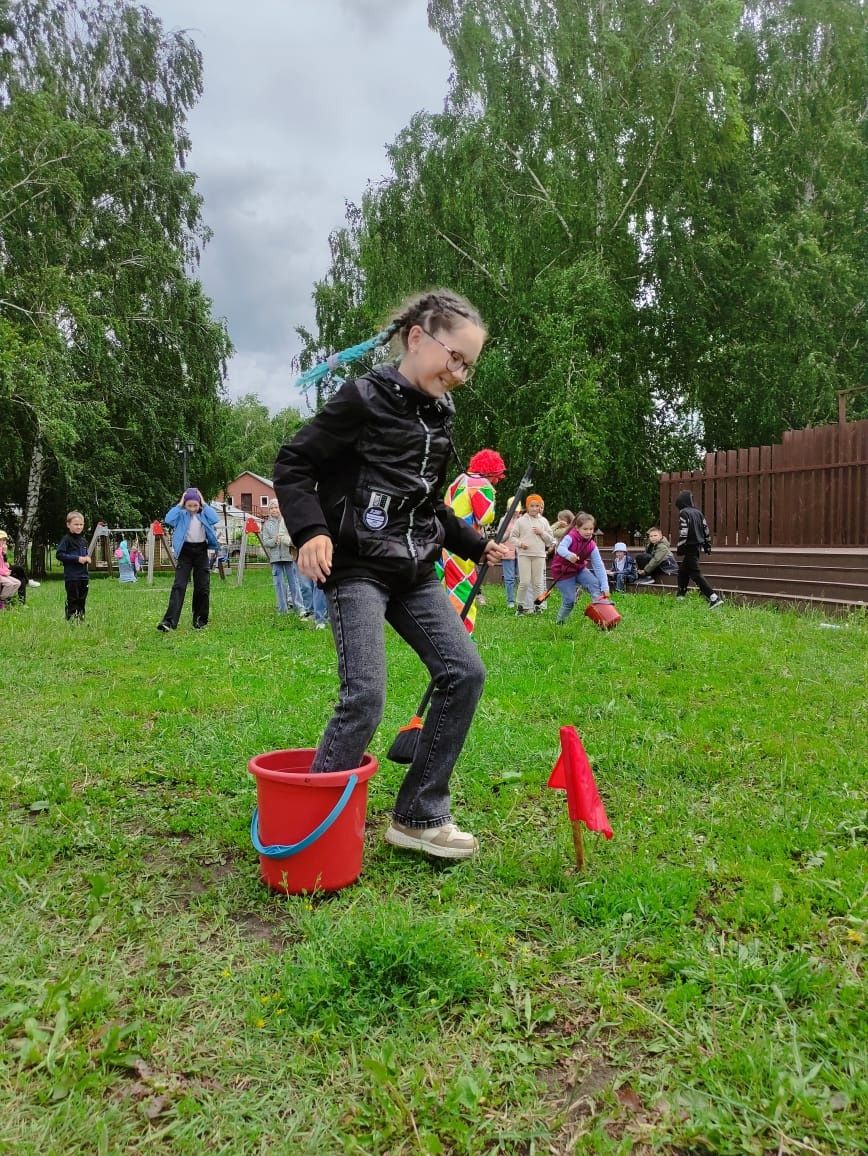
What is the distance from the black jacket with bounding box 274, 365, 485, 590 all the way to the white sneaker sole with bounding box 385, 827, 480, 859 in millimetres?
978

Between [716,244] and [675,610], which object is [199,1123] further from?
[716,244]

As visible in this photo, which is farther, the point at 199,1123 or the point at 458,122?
the point at 458,122

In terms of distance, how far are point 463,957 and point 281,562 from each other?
394 inches

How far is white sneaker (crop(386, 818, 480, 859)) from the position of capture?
10.2 ft

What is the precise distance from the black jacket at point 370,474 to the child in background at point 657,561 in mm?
12942

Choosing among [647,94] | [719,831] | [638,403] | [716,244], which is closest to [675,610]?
[719,831]

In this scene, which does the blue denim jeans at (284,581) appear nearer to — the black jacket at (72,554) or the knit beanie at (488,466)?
the black jacket at (72,554)

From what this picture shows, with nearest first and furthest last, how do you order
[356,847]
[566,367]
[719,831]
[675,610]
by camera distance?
[356,847] → [719,831] → [675,610] → [566,367]

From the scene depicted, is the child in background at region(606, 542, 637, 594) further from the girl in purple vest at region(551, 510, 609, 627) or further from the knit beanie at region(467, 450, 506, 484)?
the knit beanie at region(467, 450, 506, 484)

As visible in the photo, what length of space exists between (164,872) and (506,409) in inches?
758

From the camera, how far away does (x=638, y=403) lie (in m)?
21.8

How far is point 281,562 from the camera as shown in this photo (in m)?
12.1

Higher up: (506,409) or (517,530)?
(506,409)

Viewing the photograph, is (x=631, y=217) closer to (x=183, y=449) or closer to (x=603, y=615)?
(x=183, y=449)
